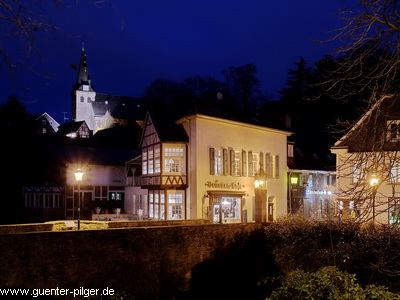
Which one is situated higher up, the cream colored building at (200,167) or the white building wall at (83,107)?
the white building wall at (83,107)

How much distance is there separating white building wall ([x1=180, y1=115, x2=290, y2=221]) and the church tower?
55.0m

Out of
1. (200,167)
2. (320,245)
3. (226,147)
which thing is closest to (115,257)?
(320,245)

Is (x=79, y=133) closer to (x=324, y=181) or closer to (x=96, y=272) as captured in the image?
(x=324, y=181)

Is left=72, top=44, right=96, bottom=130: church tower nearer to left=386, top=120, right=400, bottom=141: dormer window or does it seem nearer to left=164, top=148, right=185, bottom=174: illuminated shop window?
left=164, top=148, right=185, bottom=174: illuminated shop window

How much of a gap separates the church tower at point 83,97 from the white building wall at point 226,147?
5505 cm

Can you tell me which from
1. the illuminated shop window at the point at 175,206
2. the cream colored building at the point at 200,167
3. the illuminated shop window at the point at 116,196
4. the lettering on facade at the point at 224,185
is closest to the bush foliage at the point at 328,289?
the cream colored building at the point at 200,167

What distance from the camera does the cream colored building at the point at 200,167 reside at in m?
25.6

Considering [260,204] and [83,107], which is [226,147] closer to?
[260,204]

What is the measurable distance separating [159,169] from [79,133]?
44142 millimetres

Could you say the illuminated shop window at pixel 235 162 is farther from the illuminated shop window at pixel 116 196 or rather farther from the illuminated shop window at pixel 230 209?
the illuminated shop window at pixel 116 196

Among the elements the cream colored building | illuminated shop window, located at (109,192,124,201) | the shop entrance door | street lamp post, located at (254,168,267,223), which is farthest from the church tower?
street lamp post, located at (254,168,267,223)

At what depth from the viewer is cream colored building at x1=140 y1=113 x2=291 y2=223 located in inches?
1007

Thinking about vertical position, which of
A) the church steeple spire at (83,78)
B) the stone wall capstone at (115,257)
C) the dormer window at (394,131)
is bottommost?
the stone wall capstone at (115,257)

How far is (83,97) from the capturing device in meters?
83.1
